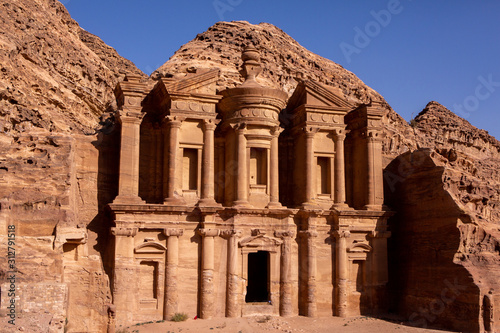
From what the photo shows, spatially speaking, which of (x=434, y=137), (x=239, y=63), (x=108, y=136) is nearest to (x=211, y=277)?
(x=108, y=136)

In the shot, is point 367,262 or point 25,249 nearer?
point 25,249

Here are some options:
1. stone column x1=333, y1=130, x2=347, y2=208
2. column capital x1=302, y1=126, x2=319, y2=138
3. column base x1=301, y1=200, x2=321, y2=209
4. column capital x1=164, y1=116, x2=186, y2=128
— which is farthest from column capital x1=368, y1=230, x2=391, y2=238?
column capital x1=164, y1=116, x2=186, y2=128

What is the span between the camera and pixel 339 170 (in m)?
27.3

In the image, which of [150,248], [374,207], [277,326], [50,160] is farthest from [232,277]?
[50,160]

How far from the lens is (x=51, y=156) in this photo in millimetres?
19047

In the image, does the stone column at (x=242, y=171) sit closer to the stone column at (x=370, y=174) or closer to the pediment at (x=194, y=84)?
the pediment at (x=194, y=84)

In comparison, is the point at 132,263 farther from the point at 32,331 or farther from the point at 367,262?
the point at 367,262

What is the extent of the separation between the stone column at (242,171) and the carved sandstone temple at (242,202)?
0.05 metres

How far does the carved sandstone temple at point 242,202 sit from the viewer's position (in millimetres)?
23203

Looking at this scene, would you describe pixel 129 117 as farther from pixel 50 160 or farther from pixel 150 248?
pixel 150 248

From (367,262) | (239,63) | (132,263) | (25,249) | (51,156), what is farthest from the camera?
(239,63)

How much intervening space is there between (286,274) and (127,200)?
318 inches

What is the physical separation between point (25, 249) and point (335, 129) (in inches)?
668

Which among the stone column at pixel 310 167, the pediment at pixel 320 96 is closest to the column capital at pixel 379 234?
the stone column at pixel 310 167
